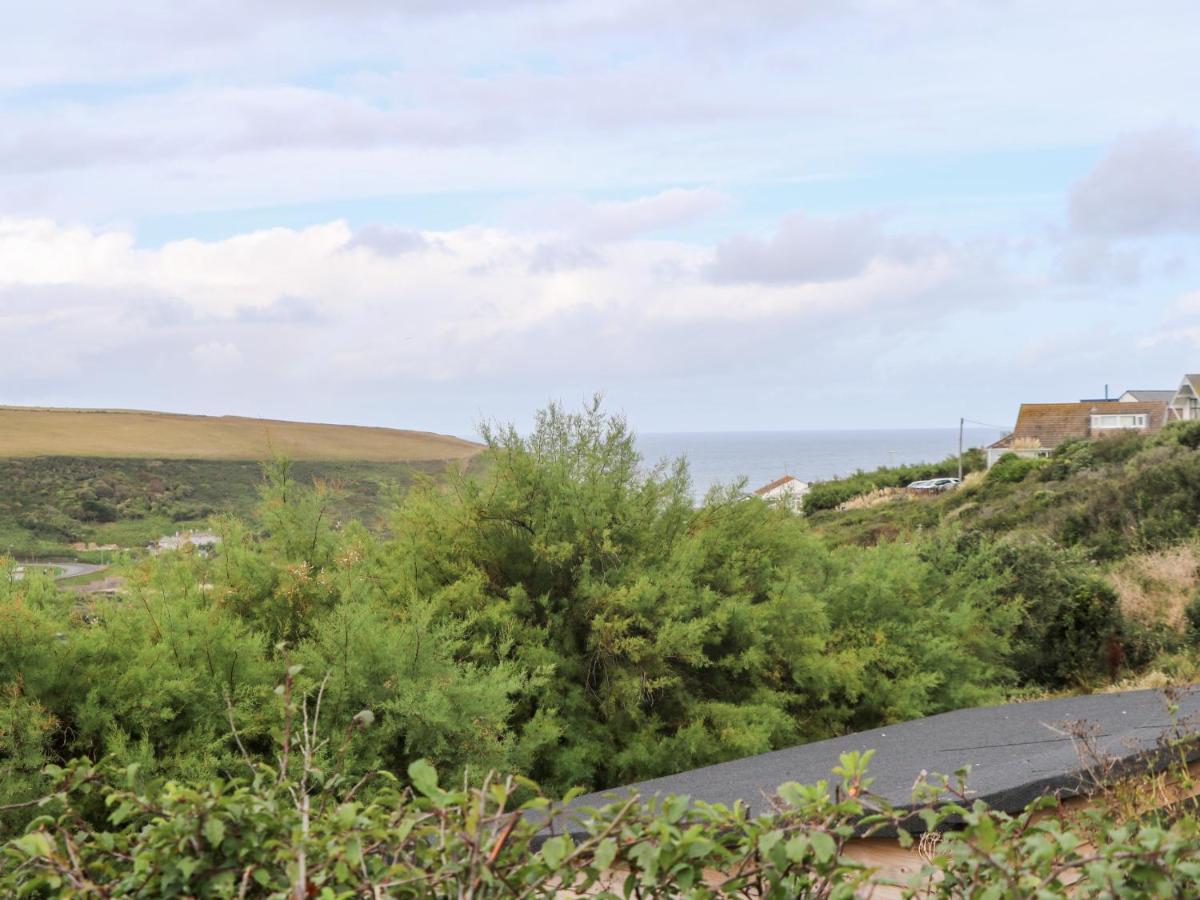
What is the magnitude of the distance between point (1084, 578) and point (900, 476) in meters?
46.5

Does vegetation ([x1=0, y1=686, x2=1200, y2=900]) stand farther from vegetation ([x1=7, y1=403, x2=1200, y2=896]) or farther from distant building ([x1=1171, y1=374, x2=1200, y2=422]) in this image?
distant building ([x1=1171, y1=374, x2=1200, y2=422])

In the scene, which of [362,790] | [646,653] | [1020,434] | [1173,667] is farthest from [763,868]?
[1020,434]

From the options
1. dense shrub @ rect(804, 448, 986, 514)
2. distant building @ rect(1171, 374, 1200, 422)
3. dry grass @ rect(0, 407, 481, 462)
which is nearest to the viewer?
dry grass @ rect(0, 407, 481, 462)

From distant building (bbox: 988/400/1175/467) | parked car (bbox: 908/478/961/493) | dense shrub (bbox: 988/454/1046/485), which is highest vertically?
distant building (bbox: 988/400/1175/467)

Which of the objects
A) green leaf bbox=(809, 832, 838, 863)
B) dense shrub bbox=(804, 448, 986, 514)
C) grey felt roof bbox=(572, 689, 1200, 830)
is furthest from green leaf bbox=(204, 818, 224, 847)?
dense shrub bbox=(804, 448, 986, 514)

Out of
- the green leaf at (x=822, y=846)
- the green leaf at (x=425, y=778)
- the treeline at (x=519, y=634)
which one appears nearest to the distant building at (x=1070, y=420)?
the treeline at (x=519, y=634)

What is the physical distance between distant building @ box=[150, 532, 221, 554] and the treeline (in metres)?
0.18

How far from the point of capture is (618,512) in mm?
10539

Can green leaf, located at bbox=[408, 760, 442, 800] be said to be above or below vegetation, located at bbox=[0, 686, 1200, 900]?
above

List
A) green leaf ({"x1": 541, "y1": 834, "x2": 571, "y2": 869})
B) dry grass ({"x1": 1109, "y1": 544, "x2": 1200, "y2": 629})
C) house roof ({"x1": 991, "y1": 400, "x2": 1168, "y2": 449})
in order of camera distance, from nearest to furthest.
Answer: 1. green leaf ({"x1": 541, "y1": 834, "x2": 571, "y2": 869})
2. dry grass ({"x1": 1109, "y1": 544, "x2": 1200, "y2": 629})
3. house roof ({"x1": 991, "y1": 400, "x2": 1168, "y2": 449})

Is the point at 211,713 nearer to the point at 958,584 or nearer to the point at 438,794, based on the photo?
the point at 438,794

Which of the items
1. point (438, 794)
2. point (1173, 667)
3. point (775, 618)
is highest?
point (438, 794)

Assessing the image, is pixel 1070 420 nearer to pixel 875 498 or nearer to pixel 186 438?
pixel 875 498

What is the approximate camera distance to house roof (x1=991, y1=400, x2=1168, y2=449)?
62.8 meters
